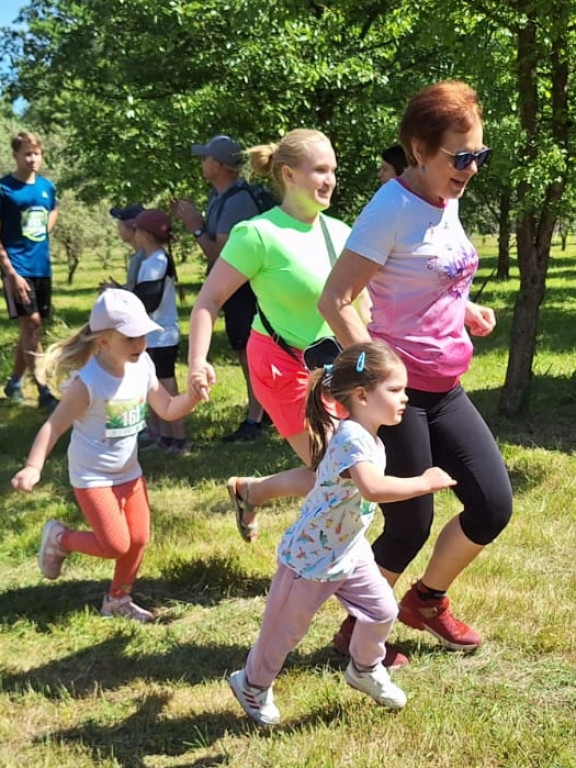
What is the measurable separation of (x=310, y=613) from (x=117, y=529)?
51.0 inches

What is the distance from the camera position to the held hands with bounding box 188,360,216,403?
132 inches

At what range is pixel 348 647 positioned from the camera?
359cm

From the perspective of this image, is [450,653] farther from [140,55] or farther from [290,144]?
[140,55]

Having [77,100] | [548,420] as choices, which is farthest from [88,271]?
[548,420]

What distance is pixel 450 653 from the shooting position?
11.8ft

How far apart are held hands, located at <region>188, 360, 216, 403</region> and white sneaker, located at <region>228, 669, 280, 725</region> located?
100cm

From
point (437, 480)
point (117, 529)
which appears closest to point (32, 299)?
point (117, 529)

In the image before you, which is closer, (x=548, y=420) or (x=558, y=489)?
(x=558, y=489)

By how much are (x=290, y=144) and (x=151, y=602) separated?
219 cm

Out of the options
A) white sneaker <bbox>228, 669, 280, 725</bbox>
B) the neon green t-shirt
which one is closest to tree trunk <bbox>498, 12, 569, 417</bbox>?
the neon green t-shirt

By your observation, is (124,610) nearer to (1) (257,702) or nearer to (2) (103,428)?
(2) (103,428)

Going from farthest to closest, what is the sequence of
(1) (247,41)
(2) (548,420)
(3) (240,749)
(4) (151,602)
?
(1) (247,41) < (2) (548,420) < (4) (151,602) < (3) (240,749)

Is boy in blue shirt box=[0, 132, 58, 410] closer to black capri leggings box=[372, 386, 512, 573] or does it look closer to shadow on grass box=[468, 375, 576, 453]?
shadow on grass box=[468, 375, 576, 453]

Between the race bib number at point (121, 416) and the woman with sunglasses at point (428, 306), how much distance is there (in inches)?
46.6
